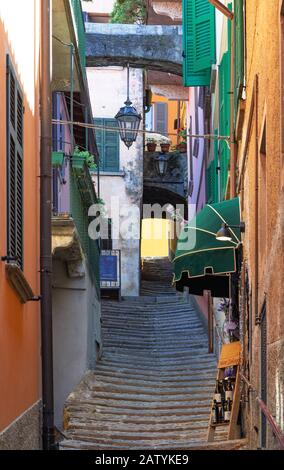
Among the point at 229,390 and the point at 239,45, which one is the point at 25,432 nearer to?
the point at 229,390

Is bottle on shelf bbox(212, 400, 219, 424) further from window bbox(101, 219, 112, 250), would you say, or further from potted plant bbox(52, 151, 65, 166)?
window bbox(101, 219, 112, 250)

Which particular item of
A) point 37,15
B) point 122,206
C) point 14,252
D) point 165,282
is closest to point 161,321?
point 122,206

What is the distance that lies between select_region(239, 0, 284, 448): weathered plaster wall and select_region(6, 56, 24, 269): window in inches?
83.0

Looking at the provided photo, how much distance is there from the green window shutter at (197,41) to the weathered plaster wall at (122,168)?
970 centimetres

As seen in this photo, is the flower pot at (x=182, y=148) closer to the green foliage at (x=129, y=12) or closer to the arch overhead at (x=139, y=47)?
the green foliage at (x=129, y=12)

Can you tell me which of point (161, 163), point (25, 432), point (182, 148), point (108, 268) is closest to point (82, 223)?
point (25, 432)

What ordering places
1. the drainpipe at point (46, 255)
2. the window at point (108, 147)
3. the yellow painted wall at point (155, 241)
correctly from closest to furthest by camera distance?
the drainpipe at point (46, 255), the window at point (108, 147), the yellow painted wall at point (155, 241)

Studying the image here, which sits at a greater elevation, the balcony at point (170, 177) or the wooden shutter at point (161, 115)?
the wooden shutter at point (161, 115)

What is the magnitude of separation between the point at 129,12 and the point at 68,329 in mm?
16159

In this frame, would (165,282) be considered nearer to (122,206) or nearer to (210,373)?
(122,206)

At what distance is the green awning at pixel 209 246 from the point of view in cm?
1359

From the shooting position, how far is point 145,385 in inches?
762

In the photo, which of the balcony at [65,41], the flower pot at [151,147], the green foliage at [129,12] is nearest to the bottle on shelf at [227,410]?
the balcony at [65,41]

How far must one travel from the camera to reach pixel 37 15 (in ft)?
40.4
